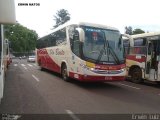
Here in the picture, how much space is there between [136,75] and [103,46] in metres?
4.61

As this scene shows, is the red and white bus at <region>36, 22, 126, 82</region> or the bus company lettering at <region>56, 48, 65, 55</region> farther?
the bus company lettering at <region>56, 48, 65, 55</region>

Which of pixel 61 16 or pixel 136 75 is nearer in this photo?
pixel 136 75

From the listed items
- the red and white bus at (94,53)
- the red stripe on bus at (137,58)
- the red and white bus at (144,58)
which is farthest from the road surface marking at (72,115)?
the red stripe on bus at (137,58)

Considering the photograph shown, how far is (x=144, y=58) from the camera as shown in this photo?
17.2 meters

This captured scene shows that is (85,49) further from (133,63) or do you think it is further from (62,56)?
(133,63)

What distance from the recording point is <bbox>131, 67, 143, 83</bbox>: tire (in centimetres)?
1774

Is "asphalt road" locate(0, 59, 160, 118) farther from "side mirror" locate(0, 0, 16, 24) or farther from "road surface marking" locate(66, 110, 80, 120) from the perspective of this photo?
"side mirror" locate(0, 0, 16, 24)

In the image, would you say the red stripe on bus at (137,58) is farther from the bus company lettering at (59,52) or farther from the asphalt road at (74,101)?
the bus company lettering at (59,52)

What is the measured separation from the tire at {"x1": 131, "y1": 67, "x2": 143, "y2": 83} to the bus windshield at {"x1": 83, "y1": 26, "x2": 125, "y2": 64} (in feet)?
11.3

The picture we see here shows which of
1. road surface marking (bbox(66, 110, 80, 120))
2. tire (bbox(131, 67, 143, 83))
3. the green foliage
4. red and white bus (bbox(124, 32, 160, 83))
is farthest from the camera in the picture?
the green foliage

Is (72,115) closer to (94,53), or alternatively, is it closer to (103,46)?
(94,53)

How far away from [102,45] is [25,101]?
5.12 m

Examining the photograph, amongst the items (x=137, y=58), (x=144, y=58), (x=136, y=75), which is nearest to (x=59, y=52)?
(x=137, y=58)

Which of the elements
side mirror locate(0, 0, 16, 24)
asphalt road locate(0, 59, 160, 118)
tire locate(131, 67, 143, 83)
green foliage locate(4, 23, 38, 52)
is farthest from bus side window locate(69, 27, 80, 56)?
green foliage locate(4, 23, 38, 52)
